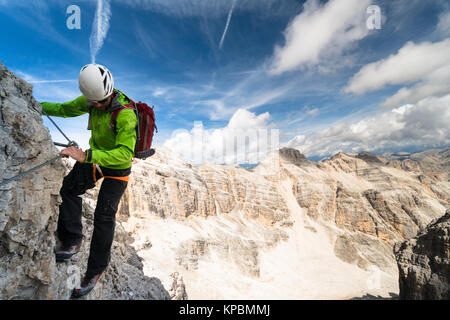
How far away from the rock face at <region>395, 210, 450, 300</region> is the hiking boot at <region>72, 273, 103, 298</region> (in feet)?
55.2

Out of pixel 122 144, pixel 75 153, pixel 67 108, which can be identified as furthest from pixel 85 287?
pixel 67 108

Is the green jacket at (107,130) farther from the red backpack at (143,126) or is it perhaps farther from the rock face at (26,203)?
the rock face at (26,203)

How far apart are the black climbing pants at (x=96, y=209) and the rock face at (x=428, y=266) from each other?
16898 mm

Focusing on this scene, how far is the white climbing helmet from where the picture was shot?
3.83 metres

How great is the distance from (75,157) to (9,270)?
206 cm

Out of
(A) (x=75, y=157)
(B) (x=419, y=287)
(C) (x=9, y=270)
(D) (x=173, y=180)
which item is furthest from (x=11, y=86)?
(D) (x=173, y=180)

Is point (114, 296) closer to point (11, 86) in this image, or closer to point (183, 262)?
point (11, 86)

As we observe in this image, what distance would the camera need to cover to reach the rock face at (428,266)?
12.3 meters

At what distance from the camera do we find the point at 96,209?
14.4 ft

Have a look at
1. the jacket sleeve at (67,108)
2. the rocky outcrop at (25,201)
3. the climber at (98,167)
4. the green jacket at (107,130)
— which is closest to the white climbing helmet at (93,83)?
the climber at (98,167)

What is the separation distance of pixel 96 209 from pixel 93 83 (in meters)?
2.47

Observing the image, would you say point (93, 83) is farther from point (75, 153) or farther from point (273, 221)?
point (273, 221)

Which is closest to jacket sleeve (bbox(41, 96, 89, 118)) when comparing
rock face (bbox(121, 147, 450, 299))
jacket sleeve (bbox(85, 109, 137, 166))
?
jacket sleeve (bbox(85, 109, 137, 166))
